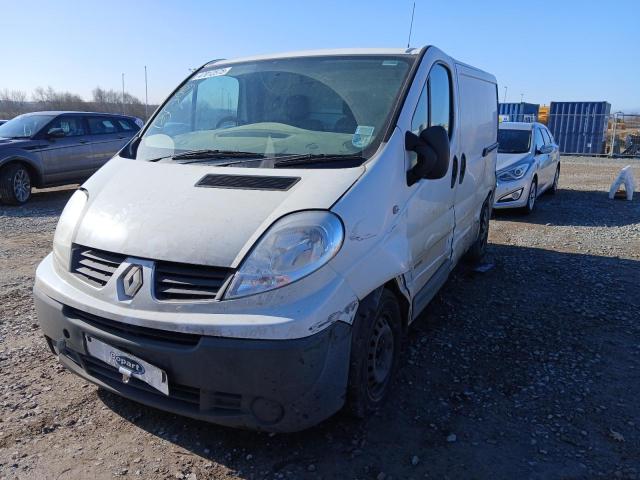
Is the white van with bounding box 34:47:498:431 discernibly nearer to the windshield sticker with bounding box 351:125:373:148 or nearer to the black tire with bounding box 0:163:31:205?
the windshield sticker with bounding box 351:125:373:148

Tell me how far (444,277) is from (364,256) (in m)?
1.87

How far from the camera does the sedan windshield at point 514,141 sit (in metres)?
10.1

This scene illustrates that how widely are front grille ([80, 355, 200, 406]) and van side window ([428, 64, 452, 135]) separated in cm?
232

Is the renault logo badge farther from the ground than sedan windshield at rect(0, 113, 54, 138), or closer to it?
closer to it

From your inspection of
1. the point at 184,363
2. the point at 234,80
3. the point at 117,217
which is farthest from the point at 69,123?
the point at 184,363

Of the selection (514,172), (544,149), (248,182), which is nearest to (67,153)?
(514,172)

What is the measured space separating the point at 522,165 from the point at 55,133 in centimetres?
928

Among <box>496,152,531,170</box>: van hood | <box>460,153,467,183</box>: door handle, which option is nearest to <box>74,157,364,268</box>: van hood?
<box>460,153,467,183</box>: door handle

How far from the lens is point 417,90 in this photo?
3.25m

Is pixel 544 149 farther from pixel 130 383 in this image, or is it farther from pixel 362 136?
pixel 130 383

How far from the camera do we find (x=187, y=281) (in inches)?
93.9

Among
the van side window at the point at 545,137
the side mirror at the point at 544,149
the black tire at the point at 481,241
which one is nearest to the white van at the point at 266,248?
the black tire at the point at 481,241

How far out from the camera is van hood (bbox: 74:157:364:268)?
2.42 metres

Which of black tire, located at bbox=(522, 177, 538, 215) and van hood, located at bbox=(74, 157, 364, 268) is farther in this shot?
black tire, located at bbox=(522, 177, 538, 215)
